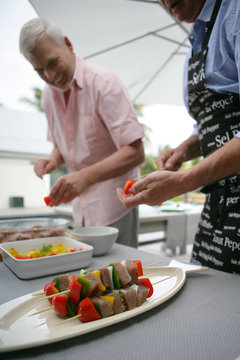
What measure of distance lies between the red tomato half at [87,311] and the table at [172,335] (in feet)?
0.12

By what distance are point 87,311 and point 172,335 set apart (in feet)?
0.63

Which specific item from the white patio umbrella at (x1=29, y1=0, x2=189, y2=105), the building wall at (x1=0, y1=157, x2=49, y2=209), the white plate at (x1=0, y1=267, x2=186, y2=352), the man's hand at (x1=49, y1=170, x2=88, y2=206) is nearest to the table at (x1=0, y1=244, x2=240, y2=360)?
the white plate at (x1=0, y1=267, x2=186, y2=352)

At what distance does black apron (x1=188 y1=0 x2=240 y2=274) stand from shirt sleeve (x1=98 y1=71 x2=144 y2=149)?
426mm

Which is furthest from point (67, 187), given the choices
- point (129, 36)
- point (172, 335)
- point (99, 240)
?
point (129, 36)

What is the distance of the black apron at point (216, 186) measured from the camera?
1085mm

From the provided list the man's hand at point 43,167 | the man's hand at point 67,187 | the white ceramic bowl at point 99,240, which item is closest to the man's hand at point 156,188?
the white ceramic bowl at point 99,240

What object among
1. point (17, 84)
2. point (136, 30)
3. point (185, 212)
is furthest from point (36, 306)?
point (17, 84)

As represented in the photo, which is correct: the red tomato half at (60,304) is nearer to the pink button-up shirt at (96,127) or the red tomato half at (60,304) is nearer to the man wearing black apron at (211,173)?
the man wearing black apron at (211,173)

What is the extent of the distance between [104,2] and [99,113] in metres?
1.32

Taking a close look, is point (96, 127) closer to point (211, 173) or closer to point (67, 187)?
point (67, 187)

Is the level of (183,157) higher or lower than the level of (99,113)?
lower

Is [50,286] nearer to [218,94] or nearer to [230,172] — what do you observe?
[230,172]

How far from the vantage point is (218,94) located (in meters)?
1.13

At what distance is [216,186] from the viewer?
3.89ft
